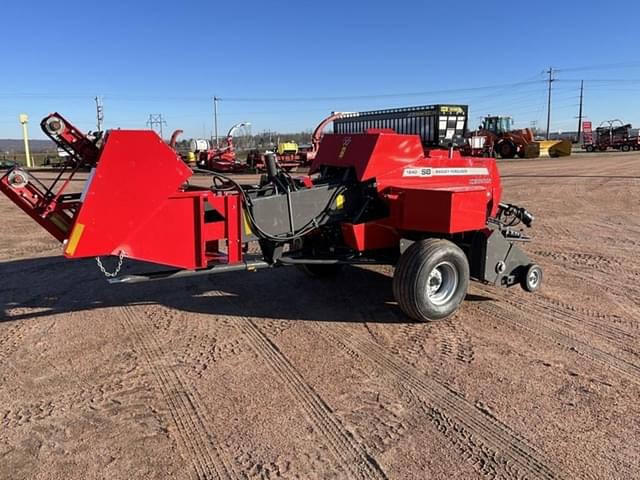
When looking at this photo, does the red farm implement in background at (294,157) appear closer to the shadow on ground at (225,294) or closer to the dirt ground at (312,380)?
the shadow on ground at (225,294)

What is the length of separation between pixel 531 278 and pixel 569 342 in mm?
1259

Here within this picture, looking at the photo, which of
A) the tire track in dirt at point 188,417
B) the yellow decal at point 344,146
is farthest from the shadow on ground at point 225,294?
the yellow decal at point 344,146

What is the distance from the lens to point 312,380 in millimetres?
3764

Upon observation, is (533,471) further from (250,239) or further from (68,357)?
(68,357)

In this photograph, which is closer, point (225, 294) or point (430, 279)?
point (430, 279)

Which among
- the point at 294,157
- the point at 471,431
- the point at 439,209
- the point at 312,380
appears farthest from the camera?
the point at 294,157

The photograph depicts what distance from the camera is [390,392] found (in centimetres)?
359

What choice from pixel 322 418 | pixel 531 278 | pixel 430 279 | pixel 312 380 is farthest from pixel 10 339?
pixel 531 278

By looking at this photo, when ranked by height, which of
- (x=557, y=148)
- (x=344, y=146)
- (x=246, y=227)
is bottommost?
(x=246, y=227)

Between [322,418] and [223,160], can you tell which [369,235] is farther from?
[223,160]

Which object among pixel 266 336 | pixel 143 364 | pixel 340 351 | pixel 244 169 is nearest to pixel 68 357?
pixel 143 364

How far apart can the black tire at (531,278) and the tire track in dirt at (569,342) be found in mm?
433

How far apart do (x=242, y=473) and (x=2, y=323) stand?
11.2ft

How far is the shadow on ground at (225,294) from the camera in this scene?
5.24 m
